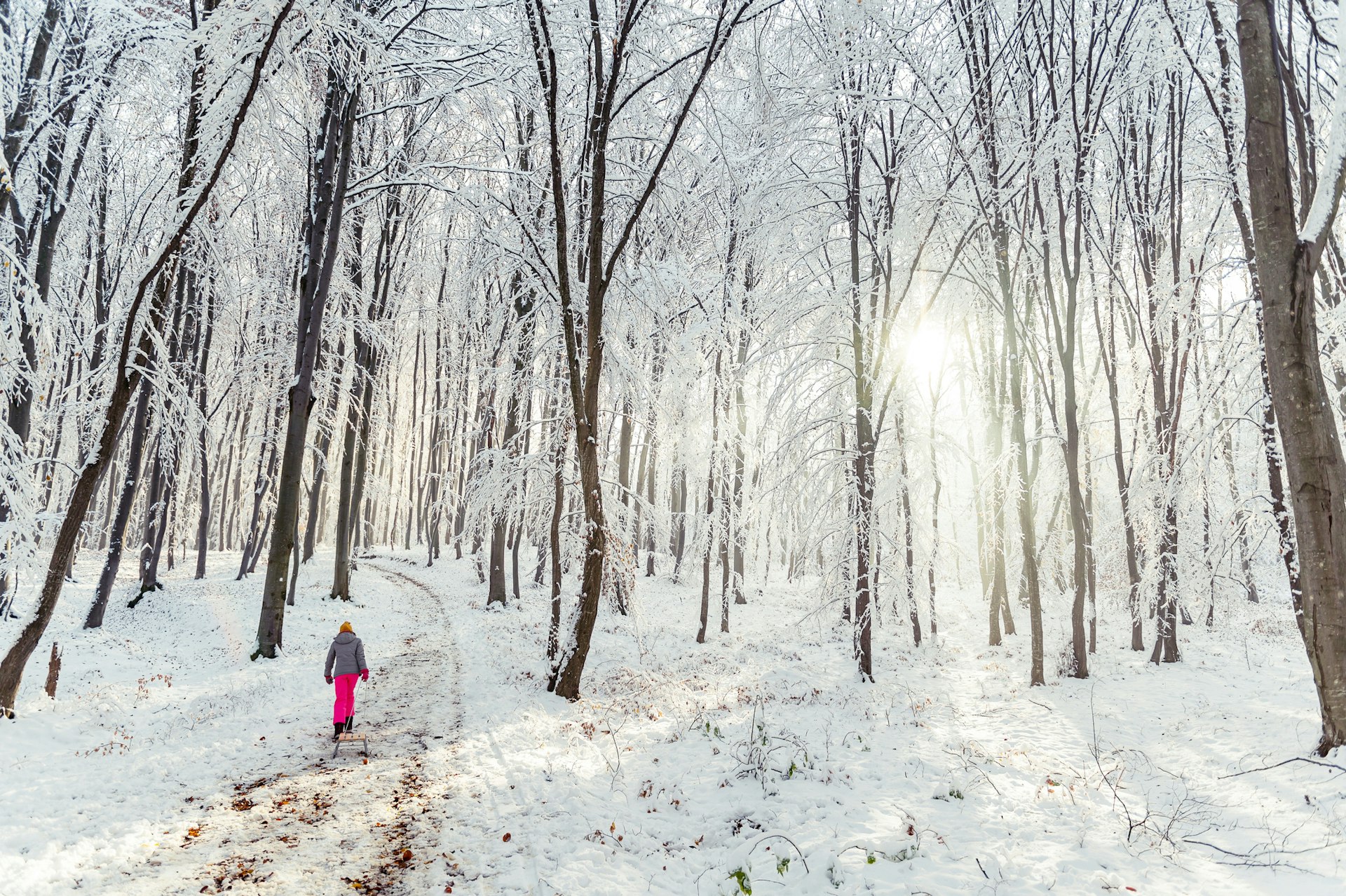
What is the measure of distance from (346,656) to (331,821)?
298 cm

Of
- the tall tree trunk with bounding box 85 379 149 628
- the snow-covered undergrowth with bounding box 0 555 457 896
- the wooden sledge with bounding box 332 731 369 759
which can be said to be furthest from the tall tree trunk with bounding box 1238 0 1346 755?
the tall tree trunk with bounding box 85 379 149 628

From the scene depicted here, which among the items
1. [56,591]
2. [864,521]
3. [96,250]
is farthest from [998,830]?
[96,250]

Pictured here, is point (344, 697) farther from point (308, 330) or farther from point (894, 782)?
point (308, 330)

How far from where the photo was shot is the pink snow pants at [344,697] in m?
8.19

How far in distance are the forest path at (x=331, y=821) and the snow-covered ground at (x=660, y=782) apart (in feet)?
0.10

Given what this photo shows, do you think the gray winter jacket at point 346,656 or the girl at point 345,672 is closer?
the girl at point 345,672

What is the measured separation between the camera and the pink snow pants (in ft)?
26.9

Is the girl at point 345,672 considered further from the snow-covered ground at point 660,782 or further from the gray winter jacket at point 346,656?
the snow-covered ground at point 660,782

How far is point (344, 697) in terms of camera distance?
8.24 meters

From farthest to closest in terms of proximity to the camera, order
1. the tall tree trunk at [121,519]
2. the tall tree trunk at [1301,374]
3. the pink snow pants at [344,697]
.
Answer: the tall tree trunk at [121,519] → the pink snow pants at [344,697] → the tall tree trunk at [1301,374]

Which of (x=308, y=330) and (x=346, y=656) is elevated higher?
(x=308, y=330)

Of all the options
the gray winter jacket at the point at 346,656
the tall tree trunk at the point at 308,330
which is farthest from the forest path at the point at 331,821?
the tall tree trunk at the point at 308,330

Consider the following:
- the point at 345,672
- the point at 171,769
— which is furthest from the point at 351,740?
the point at 171,769

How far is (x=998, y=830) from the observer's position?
5445 mm
